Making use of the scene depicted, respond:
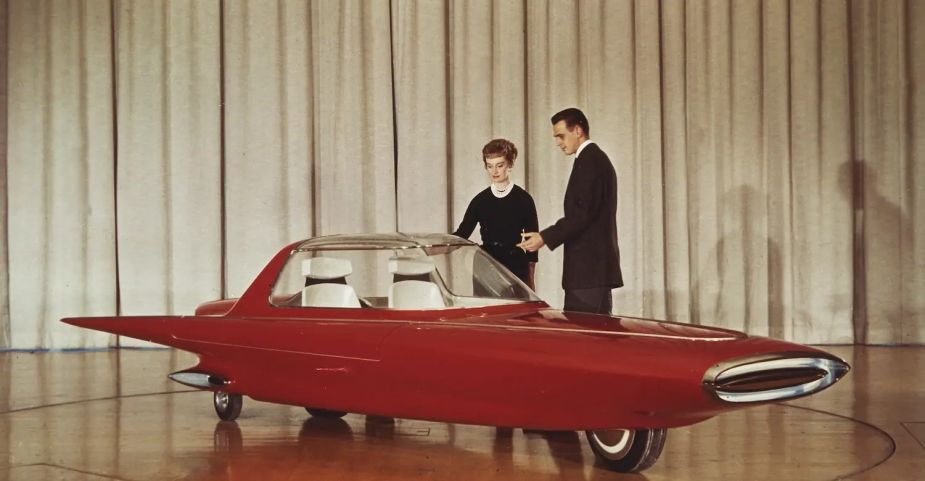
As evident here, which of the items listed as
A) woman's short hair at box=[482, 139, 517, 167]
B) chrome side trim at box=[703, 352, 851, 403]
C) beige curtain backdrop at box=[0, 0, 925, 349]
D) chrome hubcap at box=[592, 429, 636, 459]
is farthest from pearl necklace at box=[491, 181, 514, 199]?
beige curtain backdrop at box=[0, 0, 925, 349]

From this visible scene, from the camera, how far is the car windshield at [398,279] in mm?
3607

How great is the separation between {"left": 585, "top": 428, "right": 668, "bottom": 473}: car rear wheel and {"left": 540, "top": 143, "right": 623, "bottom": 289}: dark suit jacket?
827mm

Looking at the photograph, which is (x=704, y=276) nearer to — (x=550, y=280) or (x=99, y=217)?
A: (x=550, y=280)

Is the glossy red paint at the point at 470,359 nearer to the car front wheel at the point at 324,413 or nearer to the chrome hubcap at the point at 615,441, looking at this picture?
the chrome hubcap at the point at 615,441

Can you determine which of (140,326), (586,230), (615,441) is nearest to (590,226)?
(586,230)

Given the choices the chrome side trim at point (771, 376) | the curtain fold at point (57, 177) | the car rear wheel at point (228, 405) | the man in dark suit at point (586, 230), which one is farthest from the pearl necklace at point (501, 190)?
the curtain fold at point (57, 177)

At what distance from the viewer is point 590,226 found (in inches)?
149

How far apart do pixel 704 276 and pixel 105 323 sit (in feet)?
14.5

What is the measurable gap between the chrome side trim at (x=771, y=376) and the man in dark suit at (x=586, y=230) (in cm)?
109

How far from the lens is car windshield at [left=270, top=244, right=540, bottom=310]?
3.61 m

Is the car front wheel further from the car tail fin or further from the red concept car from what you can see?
the car tail fin

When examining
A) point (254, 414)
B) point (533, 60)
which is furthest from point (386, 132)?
point (254, 414)

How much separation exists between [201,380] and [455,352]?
4.20 feet

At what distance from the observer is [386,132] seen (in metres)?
7.05
